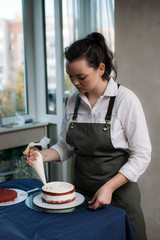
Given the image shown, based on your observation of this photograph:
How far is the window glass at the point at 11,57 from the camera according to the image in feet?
9.40

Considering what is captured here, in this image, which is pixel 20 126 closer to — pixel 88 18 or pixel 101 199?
pixel 88 18

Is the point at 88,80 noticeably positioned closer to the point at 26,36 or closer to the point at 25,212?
the point at 25,212

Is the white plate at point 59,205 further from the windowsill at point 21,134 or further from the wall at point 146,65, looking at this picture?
the windowsill at point 21,134

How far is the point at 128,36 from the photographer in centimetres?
236

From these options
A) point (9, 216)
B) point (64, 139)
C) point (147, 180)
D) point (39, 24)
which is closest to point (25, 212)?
point (9, 216)

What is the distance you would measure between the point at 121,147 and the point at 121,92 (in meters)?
0.29

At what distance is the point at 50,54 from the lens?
9.94 feet

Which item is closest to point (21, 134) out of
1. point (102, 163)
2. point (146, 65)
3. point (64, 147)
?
point (64, 147)

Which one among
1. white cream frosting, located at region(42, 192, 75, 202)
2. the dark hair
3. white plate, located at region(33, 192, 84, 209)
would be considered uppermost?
the dark hair

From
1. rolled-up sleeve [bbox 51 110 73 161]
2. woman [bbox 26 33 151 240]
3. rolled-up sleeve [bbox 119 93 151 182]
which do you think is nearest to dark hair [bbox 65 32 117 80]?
woman [bbox 26 33 151 240]

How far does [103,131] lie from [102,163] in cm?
16

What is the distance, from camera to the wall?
2.24 m

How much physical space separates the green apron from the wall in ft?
2.23

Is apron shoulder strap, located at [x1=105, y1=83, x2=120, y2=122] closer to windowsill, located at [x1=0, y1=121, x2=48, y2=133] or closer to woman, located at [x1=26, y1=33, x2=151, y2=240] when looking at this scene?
woman, located at [x1=26, y1=33, x2=151, y2=240]
